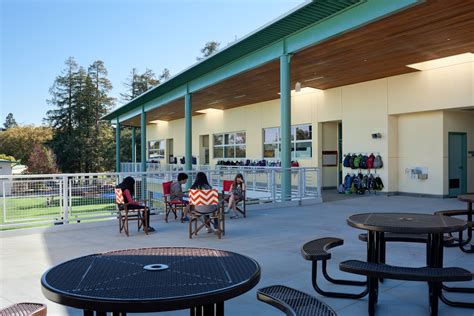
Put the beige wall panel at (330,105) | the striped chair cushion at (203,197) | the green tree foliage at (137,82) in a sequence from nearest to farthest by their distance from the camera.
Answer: the striped chair cushion at (203,197) < the beige wall panel at (330,105) < the green tree foliage at (137,82)

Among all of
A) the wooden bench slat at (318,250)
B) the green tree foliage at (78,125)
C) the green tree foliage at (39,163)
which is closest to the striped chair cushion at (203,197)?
the wooden bench slat at (318,250)

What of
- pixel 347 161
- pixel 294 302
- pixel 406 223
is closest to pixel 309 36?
pixel 347 161

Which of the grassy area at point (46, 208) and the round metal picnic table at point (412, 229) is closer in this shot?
the round metal picnic table at point (412, 229)

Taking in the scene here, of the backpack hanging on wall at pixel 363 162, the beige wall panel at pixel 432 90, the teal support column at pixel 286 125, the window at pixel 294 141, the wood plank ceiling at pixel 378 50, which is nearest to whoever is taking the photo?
the wood plank ceiling at pixel 378 50

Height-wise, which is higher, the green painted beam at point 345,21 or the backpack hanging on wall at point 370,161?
the green painted beam at point 345,21

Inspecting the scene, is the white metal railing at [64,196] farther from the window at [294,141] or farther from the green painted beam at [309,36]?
the window at [294,141]

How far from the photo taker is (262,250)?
19.7ft

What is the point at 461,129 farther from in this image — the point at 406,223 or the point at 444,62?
the point at 406,223

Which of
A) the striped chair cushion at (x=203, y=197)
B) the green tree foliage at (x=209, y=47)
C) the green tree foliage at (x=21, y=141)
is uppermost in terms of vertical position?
the green tree foliage at (x=209, y=47)

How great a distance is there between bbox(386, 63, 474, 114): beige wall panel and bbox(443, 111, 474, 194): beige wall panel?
0.72 metres

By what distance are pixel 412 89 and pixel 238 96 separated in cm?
815

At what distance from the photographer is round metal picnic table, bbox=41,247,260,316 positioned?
194 centimetres

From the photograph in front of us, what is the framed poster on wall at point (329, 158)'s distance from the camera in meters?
18.0

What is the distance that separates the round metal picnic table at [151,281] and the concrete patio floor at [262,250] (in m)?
1.11
